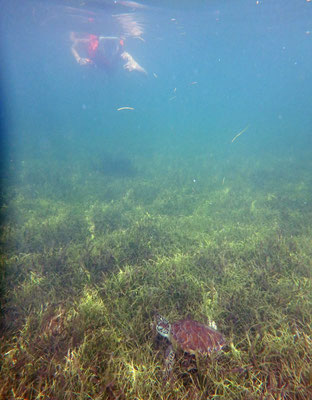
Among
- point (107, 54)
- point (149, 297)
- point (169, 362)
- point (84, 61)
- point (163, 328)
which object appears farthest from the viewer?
point (107, 54)

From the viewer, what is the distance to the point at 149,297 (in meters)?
3.51

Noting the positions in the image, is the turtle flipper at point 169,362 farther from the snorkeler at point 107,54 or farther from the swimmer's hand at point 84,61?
the swimmer's hand at point 84,61

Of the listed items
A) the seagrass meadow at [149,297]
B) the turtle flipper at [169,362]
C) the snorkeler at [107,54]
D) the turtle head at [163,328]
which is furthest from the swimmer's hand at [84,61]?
the turtle flipper at [169,362]

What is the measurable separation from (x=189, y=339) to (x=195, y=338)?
0.08 meters

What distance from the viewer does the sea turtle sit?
94.4 inches

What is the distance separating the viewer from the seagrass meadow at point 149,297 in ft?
7.51

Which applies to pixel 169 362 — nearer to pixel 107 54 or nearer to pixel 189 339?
pixel 189 339

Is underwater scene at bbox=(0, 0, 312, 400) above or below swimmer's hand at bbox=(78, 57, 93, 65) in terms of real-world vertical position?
below

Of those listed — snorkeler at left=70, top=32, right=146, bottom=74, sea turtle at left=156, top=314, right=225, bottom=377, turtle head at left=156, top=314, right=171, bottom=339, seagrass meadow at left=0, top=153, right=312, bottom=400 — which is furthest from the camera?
snorkeler at left=70, top=32, right=146, bottom=74

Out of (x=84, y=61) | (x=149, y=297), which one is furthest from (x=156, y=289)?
(x=84, y=61)

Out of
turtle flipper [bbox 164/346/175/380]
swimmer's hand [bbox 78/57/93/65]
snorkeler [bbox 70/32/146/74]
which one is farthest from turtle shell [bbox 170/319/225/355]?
swimmer's hand [bbox 78/57/93/65]

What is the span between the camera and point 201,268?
4.52 metres

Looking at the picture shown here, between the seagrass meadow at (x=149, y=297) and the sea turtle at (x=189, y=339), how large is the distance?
0.42 feet

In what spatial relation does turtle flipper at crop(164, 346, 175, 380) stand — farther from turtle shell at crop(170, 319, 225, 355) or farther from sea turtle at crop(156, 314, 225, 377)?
turtle shell at crop(170, 319, 225, 355)
